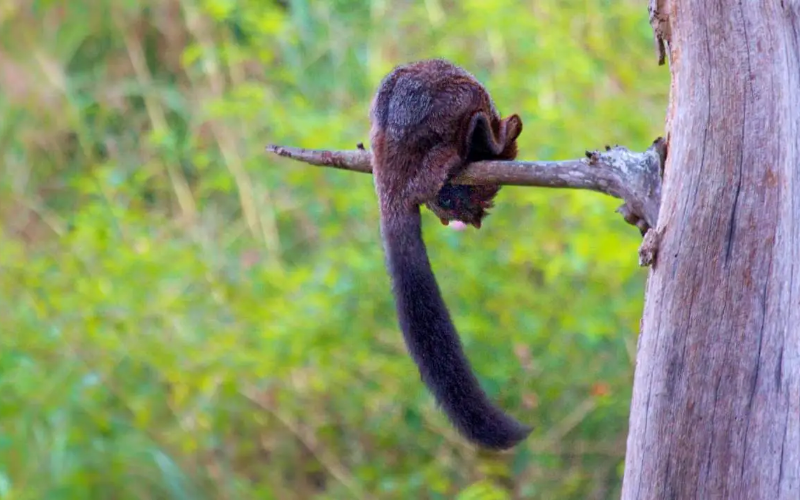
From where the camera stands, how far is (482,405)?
6.74 feet

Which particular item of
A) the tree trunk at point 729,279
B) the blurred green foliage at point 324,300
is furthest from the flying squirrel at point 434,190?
the blurred green foliage at point 324,300

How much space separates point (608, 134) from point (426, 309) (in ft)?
6.04

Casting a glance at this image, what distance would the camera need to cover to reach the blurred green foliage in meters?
3.79

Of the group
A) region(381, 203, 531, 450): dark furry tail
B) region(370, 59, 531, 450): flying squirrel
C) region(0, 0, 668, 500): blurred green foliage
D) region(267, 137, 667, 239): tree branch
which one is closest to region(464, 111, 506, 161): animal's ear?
region(370, 59, 531, 450): flying squirrel

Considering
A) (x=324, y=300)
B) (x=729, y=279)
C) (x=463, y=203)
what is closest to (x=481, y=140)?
(x=463, y=203)

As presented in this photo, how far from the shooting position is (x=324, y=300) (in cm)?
387

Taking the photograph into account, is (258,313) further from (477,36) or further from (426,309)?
(426,309)

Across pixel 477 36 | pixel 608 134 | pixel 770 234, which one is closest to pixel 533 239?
pixel 608 134

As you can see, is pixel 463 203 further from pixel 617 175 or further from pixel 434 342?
pixel 617 175

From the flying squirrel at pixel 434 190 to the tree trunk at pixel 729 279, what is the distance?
31 cm

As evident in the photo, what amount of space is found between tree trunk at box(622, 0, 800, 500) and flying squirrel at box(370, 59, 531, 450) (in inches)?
12.2

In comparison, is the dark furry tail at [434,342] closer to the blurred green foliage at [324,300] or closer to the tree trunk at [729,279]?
the tree trunk at [729,279]

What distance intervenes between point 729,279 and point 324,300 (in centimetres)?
220

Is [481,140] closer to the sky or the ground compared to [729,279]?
closer to the sky
